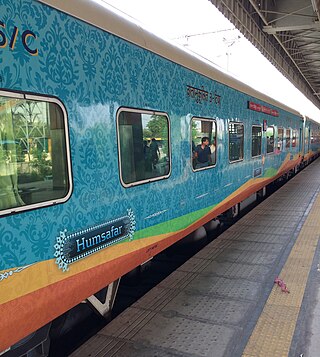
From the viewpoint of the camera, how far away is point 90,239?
2557mm

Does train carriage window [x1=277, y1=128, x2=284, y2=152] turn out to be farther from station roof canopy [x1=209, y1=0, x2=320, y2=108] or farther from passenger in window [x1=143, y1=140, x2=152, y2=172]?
passenger in window [x1=143, y1=140, x2=152, y2=172]

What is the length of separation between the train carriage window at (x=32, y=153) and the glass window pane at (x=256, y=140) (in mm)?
5666

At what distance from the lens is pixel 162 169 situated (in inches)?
145

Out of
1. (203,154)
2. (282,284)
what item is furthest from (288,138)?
(282,284)

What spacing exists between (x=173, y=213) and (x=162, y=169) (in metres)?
0.53

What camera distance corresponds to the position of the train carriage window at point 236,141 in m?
5.88

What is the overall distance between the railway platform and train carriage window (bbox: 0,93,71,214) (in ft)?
4.72

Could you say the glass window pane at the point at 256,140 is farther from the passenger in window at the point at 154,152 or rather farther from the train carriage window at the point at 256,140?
the passenger in window at the point at 154,152

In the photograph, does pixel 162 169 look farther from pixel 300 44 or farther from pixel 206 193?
pixel 300 44

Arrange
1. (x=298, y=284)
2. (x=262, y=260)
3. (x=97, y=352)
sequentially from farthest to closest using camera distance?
(x=262, y=260) → (x=298, y=284) → (x=97, y=352)

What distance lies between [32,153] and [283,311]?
2.65 m

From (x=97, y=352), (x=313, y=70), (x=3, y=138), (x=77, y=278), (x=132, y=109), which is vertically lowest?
(x=97, y=352)

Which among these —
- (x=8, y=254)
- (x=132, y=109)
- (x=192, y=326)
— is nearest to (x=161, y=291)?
(x=192, y=326)

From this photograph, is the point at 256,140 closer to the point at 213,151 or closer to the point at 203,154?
the point at 213,151
